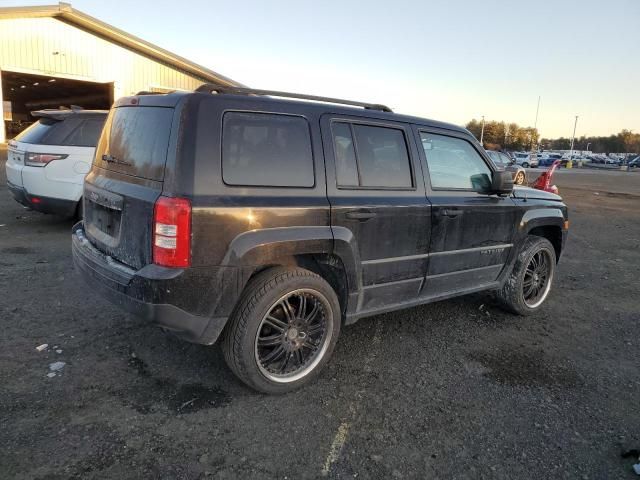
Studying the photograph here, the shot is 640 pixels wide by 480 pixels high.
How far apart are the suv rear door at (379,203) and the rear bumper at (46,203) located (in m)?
5.36

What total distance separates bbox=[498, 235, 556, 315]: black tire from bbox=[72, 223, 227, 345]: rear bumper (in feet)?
10.5

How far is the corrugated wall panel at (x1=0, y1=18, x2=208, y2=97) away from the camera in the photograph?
19314 mm

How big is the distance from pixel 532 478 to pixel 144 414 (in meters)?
2.25

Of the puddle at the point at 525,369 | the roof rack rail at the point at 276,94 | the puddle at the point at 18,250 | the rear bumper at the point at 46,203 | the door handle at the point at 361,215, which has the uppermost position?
the roof rack rail at the point at 276,94

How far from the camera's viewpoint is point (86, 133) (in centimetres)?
714

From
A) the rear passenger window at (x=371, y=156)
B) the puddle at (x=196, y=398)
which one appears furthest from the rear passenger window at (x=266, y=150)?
the puddle at (x=196, y=398)

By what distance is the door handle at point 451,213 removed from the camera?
156 inches

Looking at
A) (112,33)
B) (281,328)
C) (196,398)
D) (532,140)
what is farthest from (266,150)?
(532,140)

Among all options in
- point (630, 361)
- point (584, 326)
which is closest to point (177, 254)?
point (630, 361)

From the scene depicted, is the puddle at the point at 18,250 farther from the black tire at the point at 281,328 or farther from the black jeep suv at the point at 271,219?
the black tire at the point at 281,328

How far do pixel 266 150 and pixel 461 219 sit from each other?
194 centimetres

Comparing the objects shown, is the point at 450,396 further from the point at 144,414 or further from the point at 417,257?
the point at 144,414

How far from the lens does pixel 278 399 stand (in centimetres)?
320

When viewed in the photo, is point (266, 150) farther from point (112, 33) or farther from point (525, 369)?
point (112, 33)
